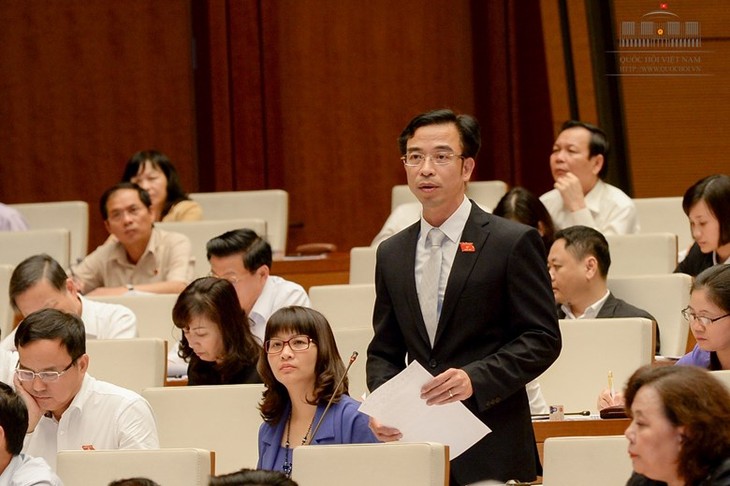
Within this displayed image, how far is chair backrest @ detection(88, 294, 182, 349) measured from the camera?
4957 mm

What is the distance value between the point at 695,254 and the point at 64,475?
2.69 m

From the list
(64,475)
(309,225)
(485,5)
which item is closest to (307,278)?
(309,225)

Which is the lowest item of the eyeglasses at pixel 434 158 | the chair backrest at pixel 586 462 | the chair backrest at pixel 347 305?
the chair backrest at pixel 586 462

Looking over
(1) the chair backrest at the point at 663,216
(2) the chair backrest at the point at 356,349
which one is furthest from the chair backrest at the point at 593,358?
(1) the chair backrest at the point at 663,216

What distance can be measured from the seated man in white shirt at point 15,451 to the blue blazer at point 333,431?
57 centimetres

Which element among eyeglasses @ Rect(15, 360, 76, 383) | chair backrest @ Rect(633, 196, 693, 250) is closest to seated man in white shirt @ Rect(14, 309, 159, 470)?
eyeglasses @ Rect(15, 360, 76, 383)

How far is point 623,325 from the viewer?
4.03 meters

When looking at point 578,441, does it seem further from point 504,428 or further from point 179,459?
point 179,459

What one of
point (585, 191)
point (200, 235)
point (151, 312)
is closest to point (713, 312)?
point (151, 312)

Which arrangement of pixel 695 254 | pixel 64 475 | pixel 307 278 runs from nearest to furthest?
pixel 64 475 → pixel 695 254 → pixel 307 278

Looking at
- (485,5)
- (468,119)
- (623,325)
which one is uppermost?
(485,5)

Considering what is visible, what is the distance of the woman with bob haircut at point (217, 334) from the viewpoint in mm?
4059

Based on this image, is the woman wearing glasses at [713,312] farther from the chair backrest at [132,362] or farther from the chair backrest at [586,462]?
the chair backrest at [132,362]

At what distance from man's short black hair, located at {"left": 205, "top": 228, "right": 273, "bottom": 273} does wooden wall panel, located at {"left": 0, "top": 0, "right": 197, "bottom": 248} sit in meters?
2.92
